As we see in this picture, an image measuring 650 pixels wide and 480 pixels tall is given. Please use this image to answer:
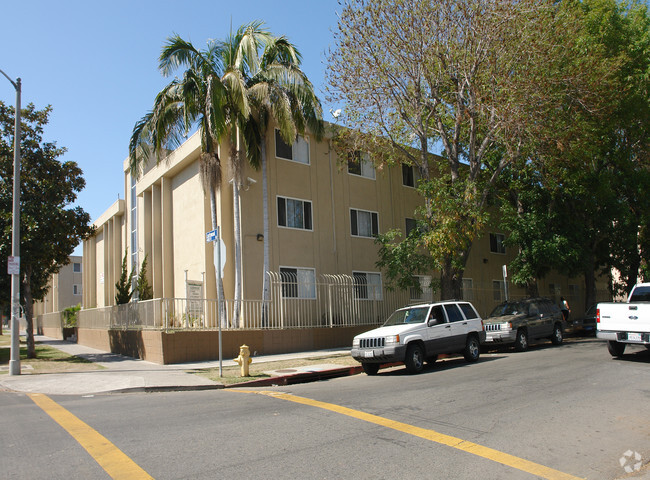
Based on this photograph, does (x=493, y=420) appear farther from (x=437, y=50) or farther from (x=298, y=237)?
(x=298, y=237)

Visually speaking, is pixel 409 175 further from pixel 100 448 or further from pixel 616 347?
pixel 100 448

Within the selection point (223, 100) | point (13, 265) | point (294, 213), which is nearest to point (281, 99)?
point (223, 100)

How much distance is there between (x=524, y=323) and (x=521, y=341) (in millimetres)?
621

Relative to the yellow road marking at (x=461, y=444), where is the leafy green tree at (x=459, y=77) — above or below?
above

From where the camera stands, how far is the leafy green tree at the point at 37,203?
58.3ft

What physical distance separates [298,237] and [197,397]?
12.1 metres

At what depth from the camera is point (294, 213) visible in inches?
870

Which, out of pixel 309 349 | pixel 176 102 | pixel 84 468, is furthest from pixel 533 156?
pixel 84 468

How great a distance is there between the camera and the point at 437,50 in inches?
701

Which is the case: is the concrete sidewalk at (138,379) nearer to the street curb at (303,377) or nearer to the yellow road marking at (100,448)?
the street curb at (303,377)

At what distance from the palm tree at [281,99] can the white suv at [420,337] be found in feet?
21.3

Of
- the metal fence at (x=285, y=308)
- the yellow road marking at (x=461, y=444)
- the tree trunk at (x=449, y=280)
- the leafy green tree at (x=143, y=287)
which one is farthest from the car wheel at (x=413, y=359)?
the leafy green tree at (x=143, y=287)

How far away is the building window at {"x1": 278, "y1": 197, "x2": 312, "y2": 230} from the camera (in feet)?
71.2

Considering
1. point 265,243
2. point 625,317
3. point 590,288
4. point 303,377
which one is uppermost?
point 265,243
